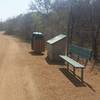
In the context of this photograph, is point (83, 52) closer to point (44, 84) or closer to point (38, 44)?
point (44, 84)

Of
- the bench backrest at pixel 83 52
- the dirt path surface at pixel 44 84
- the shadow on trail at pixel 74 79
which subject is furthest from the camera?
the bench backrest at pixel 83 52

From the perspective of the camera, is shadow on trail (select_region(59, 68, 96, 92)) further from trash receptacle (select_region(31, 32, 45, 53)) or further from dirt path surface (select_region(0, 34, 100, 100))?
trash receptacle (select_region(31, 32, 45, 53))

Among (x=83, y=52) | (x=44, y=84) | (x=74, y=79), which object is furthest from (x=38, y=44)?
(x=44, y=84)

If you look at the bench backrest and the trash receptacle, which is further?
the trash receptacle

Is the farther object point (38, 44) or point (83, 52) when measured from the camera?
point (38, 44)

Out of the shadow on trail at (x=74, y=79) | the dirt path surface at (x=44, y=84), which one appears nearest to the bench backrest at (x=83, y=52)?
the dirt path surface at (x=44, y=84)

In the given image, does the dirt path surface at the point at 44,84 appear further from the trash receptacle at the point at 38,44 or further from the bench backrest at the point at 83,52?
the trash receptacle at the point at 38,44

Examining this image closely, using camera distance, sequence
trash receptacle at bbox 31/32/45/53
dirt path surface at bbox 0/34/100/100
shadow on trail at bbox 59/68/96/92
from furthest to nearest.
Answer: trash receptacle at bbox 31/32/45/53 < shadow on trail at bbox 59/68/96/92 < dirt path surface at bbox 0/34/100/100

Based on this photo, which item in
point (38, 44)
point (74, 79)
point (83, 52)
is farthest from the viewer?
point (38, 44)

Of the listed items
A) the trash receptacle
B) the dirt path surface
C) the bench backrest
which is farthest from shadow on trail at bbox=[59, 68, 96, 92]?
the trash receptacle

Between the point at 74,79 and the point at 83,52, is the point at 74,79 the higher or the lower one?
the lower one

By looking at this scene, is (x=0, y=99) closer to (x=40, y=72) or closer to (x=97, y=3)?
(x=40, y=72)

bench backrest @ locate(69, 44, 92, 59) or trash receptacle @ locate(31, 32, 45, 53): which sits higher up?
bench backrest @ locate(69, 44, 92, 59)

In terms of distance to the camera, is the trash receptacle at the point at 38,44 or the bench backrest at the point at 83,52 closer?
the bench backrest at the point at 83,52
